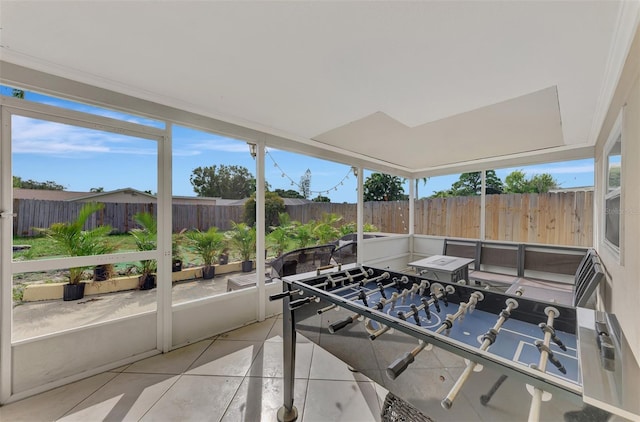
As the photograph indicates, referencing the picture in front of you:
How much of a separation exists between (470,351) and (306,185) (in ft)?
10.4

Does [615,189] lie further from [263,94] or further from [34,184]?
[34,184]

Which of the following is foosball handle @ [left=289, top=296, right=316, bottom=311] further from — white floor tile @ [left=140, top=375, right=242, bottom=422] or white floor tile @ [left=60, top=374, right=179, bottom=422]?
white floor tile @ [left=60, top=374, right=179, bottom=422]

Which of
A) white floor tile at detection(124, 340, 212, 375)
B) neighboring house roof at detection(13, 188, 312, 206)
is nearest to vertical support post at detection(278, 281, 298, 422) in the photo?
white floor tile at detection(124, 340, 212, 375)

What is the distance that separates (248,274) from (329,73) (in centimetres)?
239

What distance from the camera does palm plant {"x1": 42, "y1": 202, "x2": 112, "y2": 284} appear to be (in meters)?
1.97

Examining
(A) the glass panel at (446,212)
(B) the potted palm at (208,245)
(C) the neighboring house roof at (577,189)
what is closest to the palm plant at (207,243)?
(B) the potted palm at (208,245)

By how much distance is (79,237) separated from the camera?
6.74 ft

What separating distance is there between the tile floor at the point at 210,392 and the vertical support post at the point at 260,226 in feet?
2.37

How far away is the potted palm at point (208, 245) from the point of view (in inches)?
107

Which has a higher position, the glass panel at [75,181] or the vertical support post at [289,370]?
the glass panel at [75,181]

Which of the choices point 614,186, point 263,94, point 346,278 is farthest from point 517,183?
point 263,94

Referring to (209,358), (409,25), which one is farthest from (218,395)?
(409,25)

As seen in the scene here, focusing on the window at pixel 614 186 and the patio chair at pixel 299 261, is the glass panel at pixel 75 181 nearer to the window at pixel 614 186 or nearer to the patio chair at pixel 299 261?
the patio chair at pixel 299 261

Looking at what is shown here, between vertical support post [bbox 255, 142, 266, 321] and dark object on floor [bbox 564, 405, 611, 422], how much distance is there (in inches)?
109
